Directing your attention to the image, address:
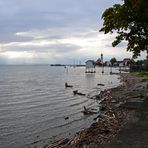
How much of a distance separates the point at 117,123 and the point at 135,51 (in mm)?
10981

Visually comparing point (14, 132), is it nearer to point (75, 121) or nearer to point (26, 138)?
point (26, 138)

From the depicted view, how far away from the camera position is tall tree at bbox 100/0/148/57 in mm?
22062

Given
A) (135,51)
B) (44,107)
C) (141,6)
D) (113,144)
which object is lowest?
(44,107)

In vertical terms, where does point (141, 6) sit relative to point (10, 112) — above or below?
above

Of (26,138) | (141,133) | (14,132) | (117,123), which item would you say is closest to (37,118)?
(14,132)

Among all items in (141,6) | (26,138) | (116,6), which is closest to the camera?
(26,138)

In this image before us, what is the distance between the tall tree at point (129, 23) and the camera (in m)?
22.1

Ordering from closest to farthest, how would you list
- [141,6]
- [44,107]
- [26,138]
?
[26,138], [141,6], [44,107]

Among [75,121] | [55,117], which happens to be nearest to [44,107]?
[55,117]

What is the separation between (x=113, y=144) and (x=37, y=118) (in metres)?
15.3

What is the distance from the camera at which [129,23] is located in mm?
23438

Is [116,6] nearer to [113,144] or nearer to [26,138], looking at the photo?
[26,138]

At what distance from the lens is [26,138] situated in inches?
715

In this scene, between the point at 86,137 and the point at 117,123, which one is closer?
the point at 86,137
